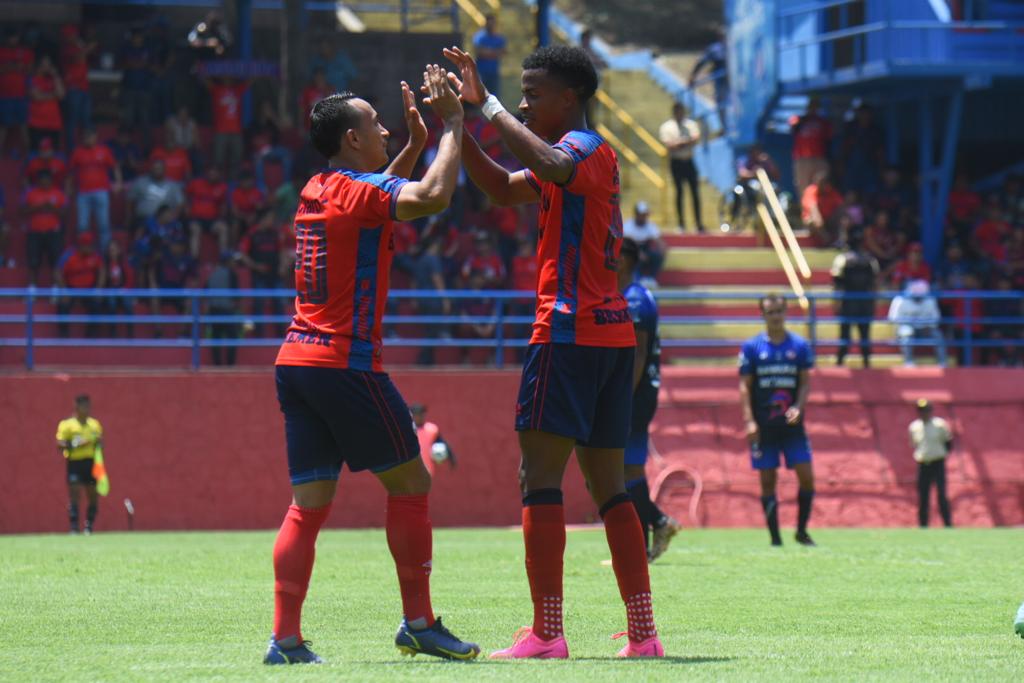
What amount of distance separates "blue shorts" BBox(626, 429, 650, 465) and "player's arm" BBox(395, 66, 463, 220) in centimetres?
548

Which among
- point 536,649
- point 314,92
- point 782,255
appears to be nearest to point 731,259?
point 782,255

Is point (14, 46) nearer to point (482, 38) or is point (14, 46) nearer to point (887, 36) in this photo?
point (482, 38)

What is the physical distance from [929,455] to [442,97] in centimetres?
1583

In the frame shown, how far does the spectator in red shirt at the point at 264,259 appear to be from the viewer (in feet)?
75.9

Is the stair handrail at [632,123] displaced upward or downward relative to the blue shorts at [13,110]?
upward

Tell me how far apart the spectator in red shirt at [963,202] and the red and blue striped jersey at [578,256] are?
21.6m

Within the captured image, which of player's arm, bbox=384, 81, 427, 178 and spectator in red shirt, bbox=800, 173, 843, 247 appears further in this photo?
spectator in red shirt, bbox=800, 173, 843, 247

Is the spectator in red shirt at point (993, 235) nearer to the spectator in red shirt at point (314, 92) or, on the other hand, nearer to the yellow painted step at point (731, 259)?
the yellow painted step at point (731, 259)

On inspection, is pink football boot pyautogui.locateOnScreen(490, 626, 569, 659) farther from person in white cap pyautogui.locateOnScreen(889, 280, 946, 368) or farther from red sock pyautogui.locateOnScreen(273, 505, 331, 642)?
person in white cap pyautogui.locateOnScreen(889, 280, 946, 368)

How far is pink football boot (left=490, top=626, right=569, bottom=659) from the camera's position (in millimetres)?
7078

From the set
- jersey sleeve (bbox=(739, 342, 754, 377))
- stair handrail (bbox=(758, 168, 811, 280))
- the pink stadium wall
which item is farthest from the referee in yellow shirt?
stair handrail (bbox=(758, 168, 811, 280))

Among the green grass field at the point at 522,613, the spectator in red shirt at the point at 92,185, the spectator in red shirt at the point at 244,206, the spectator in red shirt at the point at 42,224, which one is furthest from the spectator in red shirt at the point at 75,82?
the green grass field at the point at 522,613

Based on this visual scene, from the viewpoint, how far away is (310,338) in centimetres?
698

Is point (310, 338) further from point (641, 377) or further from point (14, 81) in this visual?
point (14, 81)
